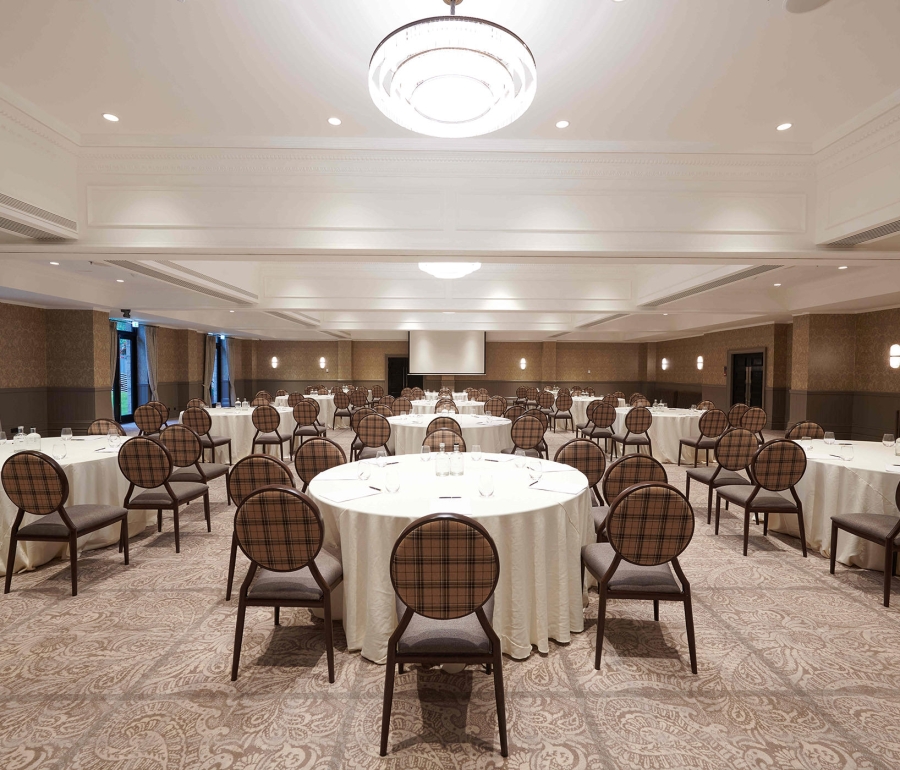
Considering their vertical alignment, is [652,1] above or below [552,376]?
above

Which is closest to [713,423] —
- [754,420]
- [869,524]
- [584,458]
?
[754,420]

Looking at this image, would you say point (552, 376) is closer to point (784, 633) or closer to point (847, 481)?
point (847, 481)

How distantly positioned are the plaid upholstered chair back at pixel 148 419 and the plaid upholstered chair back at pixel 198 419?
35cm

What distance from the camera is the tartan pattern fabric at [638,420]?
7.93m

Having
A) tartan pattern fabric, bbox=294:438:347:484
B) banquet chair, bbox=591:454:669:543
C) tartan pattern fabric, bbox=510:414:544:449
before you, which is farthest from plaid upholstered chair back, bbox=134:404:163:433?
banquet chair, bbox=591:454:669:543

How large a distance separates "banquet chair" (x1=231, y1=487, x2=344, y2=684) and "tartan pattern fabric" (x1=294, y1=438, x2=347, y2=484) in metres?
1.75

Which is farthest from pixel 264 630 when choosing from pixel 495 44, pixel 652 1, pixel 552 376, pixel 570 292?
pixel 552 376

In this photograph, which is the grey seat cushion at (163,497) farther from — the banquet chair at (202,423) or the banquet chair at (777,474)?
the banquet chair at (777,474)

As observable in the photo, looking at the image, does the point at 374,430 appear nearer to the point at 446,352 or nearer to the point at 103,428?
the point at 103,428

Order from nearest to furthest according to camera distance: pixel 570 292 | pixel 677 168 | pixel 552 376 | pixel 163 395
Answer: pixel 677 168, pixel 570 292, pixel 163 395, pixel 552 376

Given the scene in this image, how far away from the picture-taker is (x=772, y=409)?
1220 cm

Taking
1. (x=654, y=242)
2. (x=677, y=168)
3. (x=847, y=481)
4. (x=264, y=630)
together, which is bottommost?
(x=264, y=630)

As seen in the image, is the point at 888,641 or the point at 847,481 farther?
the point at 847,481

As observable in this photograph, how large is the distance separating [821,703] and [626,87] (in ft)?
12.7
